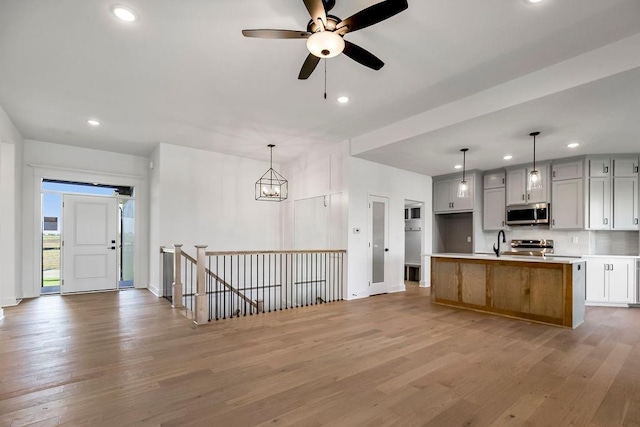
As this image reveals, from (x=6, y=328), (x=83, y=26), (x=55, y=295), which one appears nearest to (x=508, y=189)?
(x=83, y=26)

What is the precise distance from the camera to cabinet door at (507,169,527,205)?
6.79 m

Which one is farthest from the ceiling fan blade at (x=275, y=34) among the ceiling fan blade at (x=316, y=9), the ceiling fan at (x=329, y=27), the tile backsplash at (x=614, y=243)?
the tile backsplash at (x=614, y=243)

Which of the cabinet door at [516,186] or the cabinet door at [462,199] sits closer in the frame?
the cabinet door at [516,186]

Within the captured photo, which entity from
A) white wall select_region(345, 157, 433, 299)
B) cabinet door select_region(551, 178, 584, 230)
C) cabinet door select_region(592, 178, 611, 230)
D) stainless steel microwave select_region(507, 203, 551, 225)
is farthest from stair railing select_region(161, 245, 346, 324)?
cabinet door select_region(592, 178, 611, 230)

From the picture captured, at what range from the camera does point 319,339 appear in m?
3.65

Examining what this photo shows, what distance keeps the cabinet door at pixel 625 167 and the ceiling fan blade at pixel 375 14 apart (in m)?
6.18

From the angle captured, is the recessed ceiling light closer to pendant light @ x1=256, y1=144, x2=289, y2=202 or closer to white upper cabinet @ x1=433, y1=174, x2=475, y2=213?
pendant light @ x1=256, y1=144, x2=289, y2=202

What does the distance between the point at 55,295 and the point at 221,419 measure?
19.8 feet

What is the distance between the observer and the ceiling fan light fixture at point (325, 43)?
2.24 metres

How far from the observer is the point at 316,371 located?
2811mm

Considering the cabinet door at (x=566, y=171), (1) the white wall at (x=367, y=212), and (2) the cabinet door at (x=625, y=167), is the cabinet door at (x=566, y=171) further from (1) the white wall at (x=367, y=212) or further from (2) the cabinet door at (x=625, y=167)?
(1) the white wall at (x=367, y=212)

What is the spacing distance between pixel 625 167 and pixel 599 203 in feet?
2.49

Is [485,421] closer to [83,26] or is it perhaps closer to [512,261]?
[512,261]

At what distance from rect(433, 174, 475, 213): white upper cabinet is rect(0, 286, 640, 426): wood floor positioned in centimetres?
348
